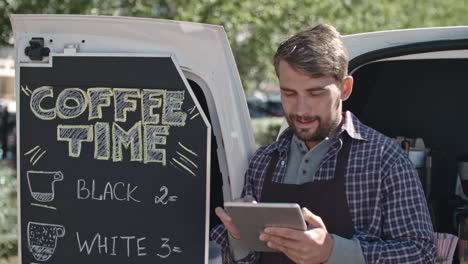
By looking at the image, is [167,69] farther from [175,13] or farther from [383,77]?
[175,13]

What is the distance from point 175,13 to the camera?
8.99 metres

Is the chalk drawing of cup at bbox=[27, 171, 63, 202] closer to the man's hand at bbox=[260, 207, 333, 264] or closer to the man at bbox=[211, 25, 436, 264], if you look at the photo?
the man at bbox=[211, 25, 436, 264]

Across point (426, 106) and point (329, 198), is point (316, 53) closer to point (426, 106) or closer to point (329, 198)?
point (329, 198)

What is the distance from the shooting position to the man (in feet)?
6.48

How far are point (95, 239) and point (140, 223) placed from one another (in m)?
0.18

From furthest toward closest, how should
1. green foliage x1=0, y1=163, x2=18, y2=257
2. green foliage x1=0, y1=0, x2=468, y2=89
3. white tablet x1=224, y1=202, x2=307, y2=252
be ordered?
green foliage x1=0, y1=0, x2=468, y2=89, green foliage x1=0, y1=163, x2=18, y2=257, white tablet x1=224, y1=202, x2=307, y2=252

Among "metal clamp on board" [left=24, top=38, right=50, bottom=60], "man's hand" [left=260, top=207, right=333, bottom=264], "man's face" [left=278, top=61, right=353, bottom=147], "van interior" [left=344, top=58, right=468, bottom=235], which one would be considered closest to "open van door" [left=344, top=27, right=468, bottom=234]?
"van interior" [left=344, top=58, right=468, bottom=235]

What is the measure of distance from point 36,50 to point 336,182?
46.9 inches

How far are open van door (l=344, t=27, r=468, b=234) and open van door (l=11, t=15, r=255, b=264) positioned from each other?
1032mm

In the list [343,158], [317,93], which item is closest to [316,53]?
[317,93]

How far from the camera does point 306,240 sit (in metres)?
1.89

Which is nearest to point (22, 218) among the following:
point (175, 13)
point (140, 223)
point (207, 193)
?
point (140, 223)

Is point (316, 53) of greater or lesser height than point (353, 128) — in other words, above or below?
above

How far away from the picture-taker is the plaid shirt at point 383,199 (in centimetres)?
199
